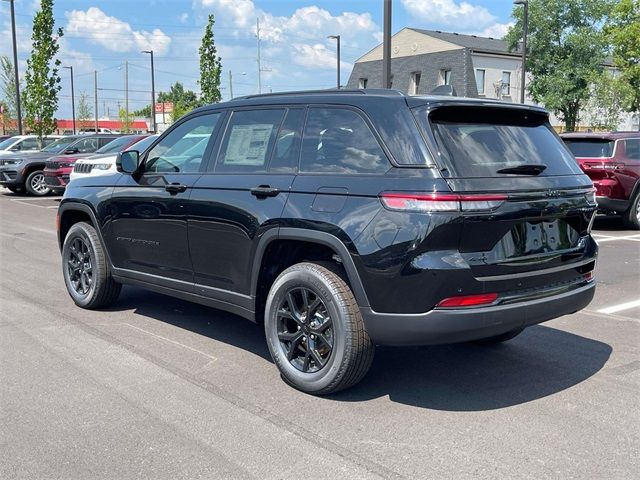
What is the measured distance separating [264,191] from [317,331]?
100cm

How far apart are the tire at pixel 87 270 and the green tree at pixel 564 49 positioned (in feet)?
112

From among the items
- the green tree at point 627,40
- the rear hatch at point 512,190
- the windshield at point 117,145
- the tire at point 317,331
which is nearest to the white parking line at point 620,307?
the rear hatch at point 512,190

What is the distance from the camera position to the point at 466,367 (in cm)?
481

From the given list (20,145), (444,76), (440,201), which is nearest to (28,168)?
(20,145)

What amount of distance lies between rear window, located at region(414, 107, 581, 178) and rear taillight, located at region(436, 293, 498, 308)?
2.23 ft

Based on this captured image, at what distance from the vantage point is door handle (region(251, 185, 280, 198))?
174 inches

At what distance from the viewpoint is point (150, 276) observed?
18.2 ft

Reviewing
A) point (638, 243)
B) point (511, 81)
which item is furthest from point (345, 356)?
point (511, 81)

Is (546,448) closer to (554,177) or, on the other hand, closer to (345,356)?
(345,356)

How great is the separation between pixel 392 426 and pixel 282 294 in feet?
3.69

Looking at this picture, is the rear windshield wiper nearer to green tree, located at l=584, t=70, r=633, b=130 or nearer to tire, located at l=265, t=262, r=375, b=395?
tire, located at l=265, t=262, r=375, b=395

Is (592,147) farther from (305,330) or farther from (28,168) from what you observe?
(28,168)

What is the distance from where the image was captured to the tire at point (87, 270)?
611cm

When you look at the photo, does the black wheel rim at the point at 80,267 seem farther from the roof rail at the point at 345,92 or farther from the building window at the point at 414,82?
the building window at the point at 414,82
